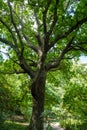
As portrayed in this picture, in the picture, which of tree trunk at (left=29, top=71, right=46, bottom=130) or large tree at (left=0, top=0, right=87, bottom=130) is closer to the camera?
large tree at (left=0, top=0, right=87, bottom=130)

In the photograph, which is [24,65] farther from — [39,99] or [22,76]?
[22,76]

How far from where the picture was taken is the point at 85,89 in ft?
57.5

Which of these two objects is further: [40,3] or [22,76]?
[22,76]

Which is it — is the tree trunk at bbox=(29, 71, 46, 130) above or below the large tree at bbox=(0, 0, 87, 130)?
below

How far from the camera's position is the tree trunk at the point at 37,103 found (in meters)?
13.4

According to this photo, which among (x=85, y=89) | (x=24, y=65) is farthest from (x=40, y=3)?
(x=85, y=89)

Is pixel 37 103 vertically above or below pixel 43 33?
below

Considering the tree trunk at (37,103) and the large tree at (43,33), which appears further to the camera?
the tree trunk at (37,103)

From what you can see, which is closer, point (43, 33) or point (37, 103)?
point (37, 103)

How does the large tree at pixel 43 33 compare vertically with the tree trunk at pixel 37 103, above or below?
above

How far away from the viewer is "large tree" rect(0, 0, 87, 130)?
11.8m

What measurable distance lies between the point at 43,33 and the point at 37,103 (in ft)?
12.1

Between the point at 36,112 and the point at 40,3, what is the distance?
534 centimetres

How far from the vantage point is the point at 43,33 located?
1485 centimetres
